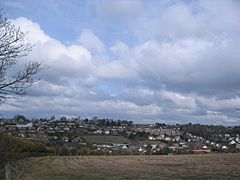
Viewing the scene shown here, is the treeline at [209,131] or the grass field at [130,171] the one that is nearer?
the grass field at [130,171]

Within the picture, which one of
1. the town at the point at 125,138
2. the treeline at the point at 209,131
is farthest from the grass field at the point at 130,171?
the treeline at the point at 209,131

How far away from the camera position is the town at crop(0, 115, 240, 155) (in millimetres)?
71469

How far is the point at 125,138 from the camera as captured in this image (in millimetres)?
117938

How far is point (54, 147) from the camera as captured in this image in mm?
71188

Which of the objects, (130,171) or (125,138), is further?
(125,138)

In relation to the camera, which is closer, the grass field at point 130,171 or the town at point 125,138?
the grass field at point 130,171

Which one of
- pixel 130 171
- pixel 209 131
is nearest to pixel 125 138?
pixel 209 131

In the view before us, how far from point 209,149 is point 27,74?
257 ft

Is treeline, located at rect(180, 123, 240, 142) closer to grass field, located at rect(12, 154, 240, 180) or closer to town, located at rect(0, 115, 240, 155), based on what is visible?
town, located at rect(0, 115, 240, 155)

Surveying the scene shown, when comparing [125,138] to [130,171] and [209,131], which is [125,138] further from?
[130,171]

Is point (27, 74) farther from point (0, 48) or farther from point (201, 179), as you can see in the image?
point (201, 179)

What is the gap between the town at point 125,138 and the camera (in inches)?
2814

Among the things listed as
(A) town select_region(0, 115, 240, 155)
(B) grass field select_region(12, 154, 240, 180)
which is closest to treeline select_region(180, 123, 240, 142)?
(A) town select_region(0, 115, 240, 155)

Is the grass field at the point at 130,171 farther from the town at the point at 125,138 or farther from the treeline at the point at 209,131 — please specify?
the treeline at the point at 209,131
